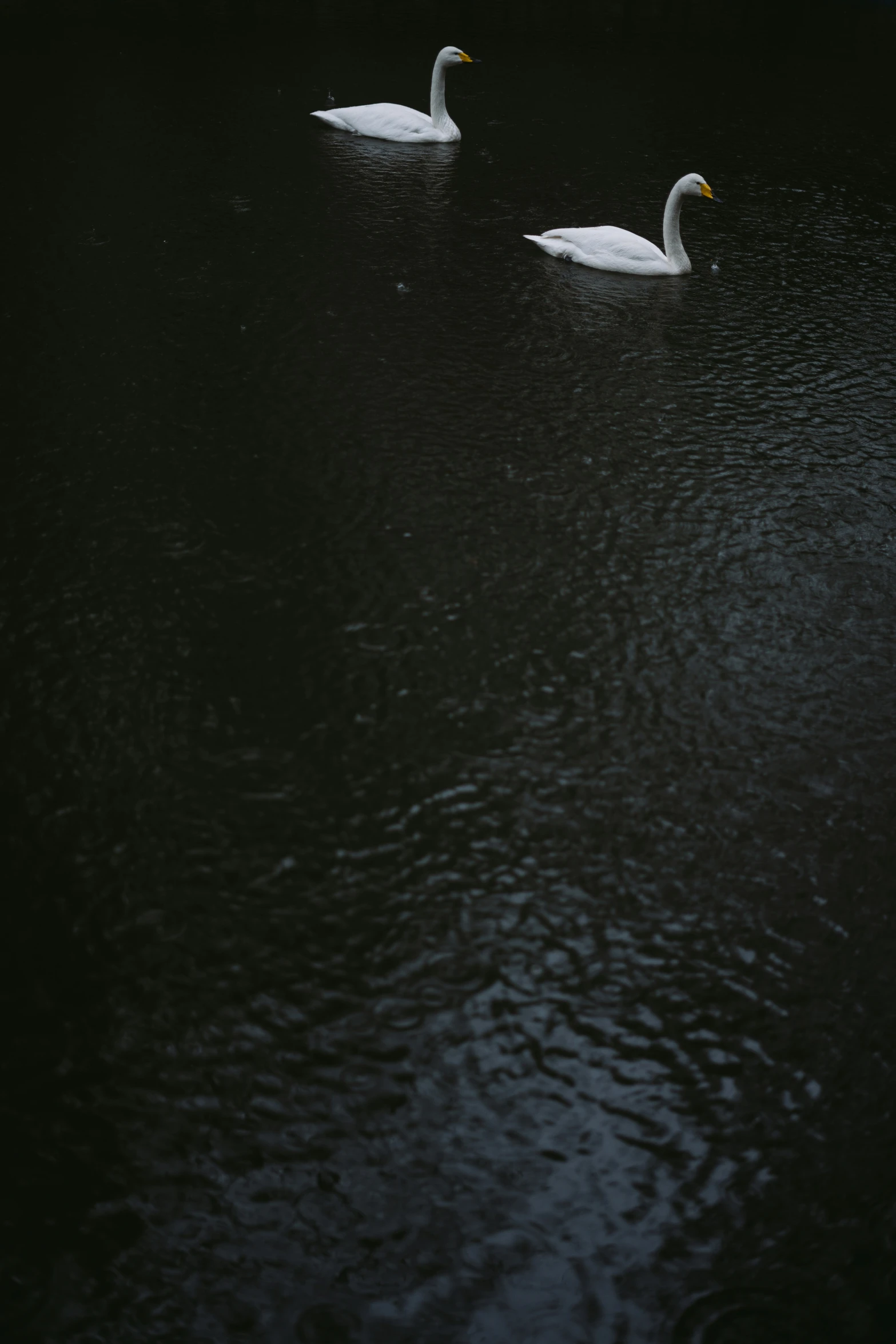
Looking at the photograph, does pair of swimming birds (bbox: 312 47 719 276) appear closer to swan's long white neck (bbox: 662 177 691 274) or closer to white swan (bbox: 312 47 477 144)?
swan's long white neck (bbox: 662 177 691 274)

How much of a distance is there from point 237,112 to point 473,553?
361 inches

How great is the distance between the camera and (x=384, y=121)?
1317 centimetres

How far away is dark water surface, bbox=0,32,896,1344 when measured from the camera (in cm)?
350

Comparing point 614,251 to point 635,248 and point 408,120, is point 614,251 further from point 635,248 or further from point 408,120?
point 408,120

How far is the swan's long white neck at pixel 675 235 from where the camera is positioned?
33.0 ft

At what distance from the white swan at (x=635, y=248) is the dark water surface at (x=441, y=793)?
20cm

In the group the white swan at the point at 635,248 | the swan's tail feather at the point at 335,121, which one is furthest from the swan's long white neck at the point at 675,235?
the swan's tail feather at the point at 335,121

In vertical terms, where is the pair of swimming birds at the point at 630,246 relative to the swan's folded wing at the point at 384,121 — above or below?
below

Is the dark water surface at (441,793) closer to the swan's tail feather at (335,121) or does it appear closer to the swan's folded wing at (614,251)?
the swan's folded wing at (614,251)

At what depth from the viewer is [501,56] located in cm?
1700

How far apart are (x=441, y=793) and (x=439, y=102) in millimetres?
10463

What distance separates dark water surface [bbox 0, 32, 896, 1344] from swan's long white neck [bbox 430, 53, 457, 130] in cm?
350

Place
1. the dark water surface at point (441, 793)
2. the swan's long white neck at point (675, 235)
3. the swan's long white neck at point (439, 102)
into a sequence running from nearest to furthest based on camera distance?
the dark water surface at point (441, 793)
the swan's long white neck at point (675, 235)
the swan's long white neck at point (439, 102)

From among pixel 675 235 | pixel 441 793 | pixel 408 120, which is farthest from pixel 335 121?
pixel 441 793
